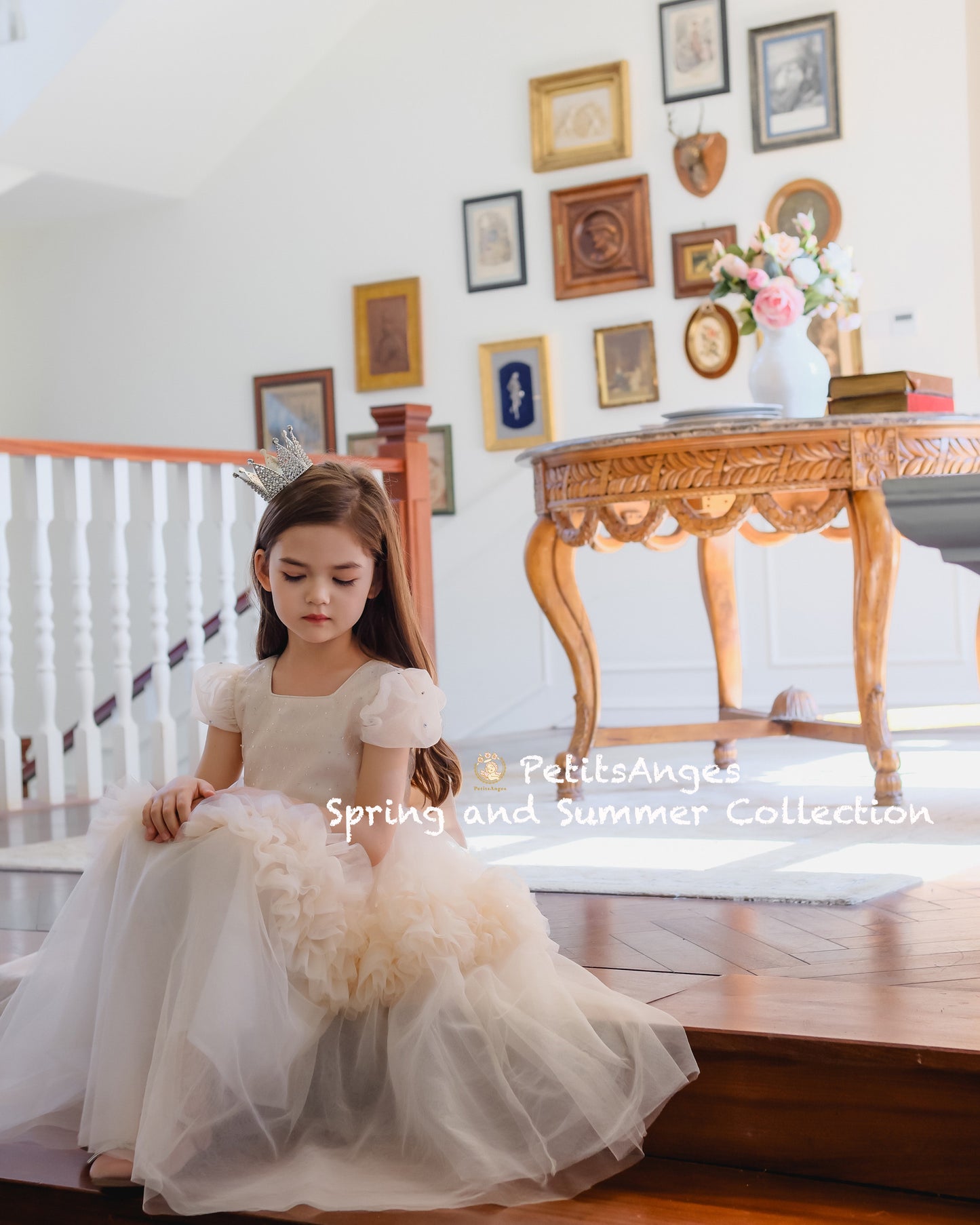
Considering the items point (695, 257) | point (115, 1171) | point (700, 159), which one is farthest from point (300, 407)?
point (115, 1171)

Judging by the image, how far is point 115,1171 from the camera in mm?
1471

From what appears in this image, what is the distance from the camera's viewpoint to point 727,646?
13.7 ft

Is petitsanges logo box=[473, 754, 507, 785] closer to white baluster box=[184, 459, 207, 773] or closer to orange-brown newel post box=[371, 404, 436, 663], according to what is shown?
orange-brown newel post box=[371, 404, 436, 663]

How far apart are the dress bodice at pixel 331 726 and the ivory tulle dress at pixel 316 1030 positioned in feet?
0.05

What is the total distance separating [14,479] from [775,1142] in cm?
522

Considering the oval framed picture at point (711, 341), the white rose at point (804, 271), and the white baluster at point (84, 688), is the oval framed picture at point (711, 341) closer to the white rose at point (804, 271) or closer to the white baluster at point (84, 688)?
the white rose at point (804, 271)

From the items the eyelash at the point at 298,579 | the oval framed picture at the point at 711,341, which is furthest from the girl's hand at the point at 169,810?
the oval framed picture at the point at 711,341

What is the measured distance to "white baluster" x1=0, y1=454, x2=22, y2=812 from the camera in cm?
396

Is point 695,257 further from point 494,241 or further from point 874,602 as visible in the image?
point 874,602

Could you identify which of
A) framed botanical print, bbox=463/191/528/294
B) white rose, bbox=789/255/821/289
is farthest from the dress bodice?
framed botanical print, bbox=463/191/528/294

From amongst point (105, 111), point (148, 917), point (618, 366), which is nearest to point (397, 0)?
point (105, 111)

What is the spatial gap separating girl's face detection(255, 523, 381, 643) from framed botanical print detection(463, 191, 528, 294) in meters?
4.63

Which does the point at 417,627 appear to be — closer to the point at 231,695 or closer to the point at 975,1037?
the point at 231,695

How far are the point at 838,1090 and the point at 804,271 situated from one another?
2.58 meters
